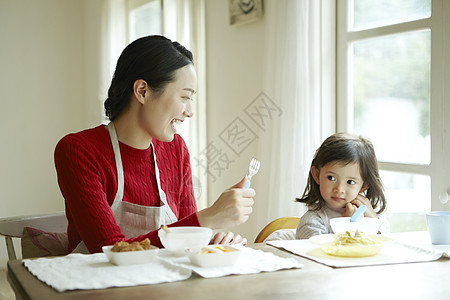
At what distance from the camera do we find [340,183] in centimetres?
179

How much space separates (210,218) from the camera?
4.72 feet

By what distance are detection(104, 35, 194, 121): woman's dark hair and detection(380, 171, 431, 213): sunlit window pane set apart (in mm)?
1109

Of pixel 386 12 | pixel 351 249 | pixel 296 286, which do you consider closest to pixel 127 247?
pixel 296 286

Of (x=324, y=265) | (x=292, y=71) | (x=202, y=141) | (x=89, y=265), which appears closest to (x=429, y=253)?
(x=324, y=265)

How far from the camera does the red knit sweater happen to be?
1.53 meters

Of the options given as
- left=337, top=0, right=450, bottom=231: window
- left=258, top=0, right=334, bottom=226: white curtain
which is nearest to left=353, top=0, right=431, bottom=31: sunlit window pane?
left=337, top=0, right=450, bottom=231: window

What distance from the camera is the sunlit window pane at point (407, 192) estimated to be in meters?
2.22

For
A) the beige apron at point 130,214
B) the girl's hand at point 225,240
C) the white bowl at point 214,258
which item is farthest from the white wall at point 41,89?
the white bowl at point 214,258

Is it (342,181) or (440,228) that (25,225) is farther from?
(440,228)

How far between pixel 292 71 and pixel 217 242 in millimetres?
1283

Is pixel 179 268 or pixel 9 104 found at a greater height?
pixel 9 104

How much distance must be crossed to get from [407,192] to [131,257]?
1504 millimetres

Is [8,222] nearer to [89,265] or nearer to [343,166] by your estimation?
[89,265]

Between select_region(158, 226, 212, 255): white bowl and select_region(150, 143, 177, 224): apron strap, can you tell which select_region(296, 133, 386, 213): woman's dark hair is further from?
select_region(158, 226, 212, 255): white bowl
